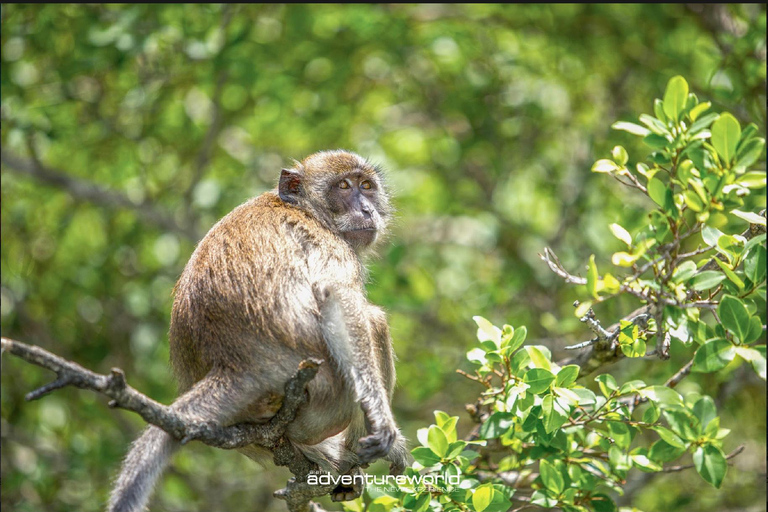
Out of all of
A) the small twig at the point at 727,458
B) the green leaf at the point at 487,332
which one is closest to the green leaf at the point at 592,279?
the green leaf at the point at 487,332

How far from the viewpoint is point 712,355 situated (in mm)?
3016

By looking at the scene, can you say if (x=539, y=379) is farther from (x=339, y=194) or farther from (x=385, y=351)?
→ (x=339, y=194)

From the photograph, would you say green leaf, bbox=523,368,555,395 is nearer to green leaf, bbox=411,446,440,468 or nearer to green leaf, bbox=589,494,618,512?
green leaf, bbox=411,446,440,468

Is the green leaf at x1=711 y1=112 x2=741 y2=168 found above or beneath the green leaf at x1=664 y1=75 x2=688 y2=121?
beneath

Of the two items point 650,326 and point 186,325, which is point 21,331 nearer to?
point 186,325

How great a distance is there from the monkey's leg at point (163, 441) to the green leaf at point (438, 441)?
3.44ft

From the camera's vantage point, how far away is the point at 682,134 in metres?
3.26

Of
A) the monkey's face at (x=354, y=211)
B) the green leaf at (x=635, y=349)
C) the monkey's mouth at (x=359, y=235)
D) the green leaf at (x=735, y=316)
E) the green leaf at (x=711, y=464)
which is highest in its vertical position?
the monkey's face at (x=354, y=211)

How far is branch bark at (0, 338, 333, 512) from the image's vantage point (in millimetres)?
2865

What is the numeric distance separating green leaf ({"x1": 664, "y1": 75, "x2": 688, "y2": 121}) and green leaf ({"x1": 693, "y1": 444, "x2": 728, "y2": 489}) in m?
1.33

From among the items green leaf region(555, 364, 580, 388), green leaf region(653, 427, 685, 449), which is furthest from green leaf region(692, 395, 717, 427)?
green leaf region(555, 364, 580, 388)

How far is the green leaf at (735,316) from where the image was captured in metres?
2.99

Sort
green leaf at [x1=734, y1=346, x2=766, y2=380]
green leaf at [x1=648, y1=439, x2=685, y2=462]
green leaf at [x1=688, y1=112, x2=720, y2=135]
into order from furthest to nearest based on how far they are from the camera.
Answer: green leaf at [x1=648, y1=439, x2=685, y2=462] < green leaf at [x1=688, y1=112, x2=720, y2=135] < green leaf at [x1=734, y1=346, x2=766, y2=380]

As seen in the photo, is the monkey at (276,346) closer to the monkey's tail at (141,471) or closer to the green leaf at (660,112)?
the monkey's tail at (141,471)
